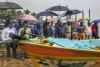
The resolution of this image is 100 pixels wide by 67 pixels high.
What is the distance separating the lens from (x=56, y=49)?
8930 mm

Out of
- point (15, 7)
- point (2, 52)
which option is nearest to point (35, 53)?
point (2, 52)

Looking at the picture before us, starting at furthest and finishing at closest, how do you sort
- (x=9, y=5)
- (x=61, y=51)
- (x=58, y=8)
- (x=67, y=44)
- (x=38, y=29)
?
(x=58, y=8) → (x=9, y=5) → (x=38, y=29) → (x=67, y=44) → (x=61, y=51)

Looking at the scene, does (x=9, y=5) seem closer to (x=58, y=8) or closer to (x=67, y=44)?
(x=58, y=8)

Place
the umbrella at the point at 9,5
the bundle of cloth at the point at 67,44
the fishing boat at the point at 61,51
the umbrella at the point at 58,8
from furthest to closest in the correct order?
the umbrella at the point at 58,8, the umbrella at the point at 9,5, the bundle of cloth at the point at 67,44, the fishing boat at the point at 61,51

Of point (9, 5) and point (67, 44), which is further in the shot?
point (9, 5)

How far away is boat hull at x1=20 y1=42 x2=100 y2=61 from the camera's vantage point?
28.5 feet

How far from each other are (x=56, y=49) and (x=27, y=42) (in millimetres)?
1056

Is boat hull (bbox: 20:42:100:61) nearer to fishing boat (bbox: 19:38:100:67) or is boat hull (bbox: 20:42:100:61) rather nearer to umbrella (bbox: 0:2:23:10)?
fishing boat (bbox: 19:38:100:67)

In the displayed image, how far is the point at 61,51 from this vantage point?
8938 millimetres

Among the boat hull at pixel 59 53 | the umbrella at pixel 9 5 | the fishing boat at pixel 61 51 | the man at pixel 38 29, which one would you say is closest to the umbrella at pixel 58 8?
the umbrella at pixel 9 5

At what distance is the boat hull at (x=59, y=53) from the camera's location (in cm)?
869

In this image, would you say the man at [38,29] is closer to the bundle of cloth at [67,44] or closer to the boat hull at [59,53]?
the bundle of cloth at [67,44]

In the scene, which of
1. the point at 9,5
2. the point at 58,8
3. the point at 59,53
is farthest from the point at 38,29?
the point at 58,8

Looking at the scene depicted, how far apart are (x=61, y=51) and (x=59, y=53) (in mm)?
102
